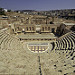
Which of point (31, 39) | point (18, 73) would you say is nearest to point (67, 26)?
point (31, 39)

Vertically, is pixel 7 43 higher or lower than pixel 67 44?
higher

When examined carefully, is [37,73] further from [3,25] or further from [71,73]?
[3,25]

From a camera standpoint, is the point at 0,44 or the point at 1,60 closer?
the point at 1,60

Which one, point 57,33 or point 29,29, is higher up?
point 29,29

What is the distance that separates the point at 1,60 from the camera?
987 cm

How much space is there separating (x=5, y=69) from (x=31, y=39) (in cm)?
1303

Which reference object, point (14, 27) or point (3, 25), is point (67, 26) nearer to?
point (14, 27)

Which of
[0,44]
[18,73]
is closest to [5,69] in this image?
[18,73]

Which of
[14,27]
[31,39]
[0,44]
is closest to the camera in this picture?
[0,44]

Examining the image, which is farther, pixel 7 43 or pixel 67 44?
pixel 7 43

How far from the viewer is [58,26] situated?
25234mm

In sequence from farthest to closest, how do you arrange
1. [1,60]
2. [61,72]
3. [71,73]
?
1. [1,60]
2. [61,72]
3. [71,73]

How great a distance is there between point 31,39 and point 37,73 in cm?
1321

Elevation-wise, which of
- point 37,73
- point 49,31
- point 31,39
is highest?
point 49,31
